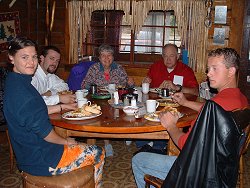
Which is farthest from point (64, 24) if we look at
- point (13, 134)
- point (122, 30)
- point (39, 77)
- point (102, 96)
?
point (122, 30)

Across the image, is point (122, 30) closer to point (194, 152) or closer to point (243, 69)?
point (243, 69)

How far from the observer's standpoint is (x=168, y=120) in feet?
6.45

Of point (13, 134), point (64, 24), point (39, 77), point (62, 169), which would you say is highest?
point (64, 24)

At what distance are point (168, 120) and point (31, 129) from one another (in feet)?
3.00

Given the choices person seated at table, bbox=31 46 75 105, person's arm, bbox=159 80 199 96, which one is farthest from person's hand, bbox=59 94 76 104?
person's arm, bbox=159 80 199 96

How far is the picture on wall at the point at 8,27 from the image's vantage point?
386 cm

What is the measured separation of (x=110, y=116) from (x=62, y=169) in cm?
55

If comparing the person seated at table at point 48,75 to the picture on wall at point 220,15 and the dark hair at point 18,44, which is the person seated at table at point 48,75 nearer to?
the dark hair at point 18,44

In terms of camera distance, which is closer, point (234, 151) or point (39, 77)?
point (234, 151)

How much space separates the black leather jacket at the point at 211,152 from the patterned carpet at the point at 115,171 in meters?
1.60

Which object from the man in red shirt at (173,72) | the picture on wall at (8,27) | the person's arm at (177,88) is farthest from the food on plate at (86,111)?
the picture on wall at (8,27)

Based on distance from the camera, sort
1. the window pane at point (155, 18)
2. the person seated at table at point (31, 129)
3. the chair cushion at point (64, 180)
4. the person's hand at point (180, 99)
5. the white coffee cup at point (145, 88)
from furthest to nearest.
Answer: the window pane at point (155, 18)
the white coffee cup at point (145, 88)
the person's hand at point (180, 99)
the chair cushion at point (64, 180)
the person seated at table at point (31, 129)

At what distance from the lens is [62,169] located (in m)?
1.85

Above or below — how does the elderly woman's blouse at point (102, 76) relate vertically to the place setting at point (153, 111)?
above
